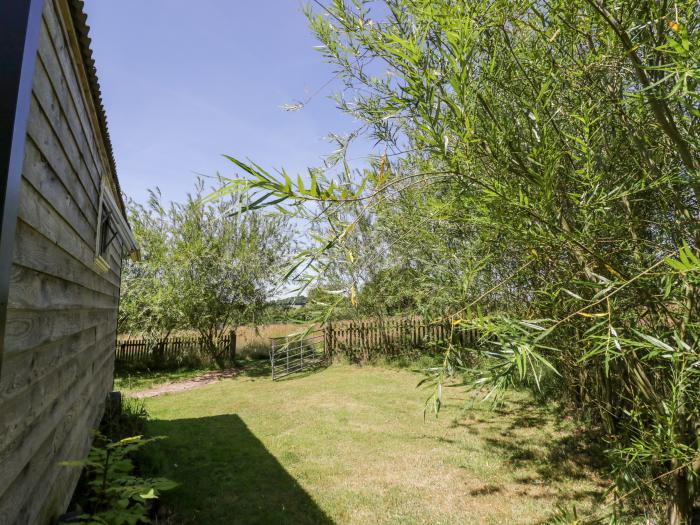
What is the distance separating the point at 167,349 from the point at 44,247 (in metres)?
14.1

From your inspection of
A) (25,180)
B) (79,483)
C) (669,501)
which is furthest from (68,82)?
(669,501)

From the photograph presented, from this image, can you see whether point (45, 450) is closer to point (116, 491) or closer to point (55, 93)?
point (116, 491)

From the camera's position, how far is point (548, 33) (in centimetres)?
205

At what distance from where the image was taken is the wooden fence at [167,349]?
14016 mm

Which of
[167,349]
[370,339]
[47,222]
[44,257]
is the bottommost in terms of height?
[167,349]

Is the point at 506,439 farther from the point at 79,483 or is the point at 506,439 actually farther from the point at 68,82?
the point at 68,82

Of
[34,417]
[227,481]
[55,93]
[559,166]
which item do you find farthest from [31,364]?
[227,481]

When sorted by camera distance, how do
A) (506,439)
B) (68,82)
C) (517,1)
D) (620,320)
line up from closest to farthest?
(620,320)
(517,1)
(68,82)
(506,439)

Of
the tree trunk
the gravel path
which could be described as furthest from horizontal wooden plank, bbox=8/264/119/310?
the gravel path

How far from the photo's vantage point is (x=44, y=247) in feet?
6.54

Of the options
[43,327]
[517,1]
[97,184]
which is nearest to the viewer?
[517,1]

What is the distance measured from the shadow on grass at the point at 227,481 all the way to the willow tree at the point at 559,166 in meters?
3.14

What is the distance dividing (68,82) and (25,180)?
50.5 inches

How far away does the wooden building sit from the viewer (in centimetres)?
140
